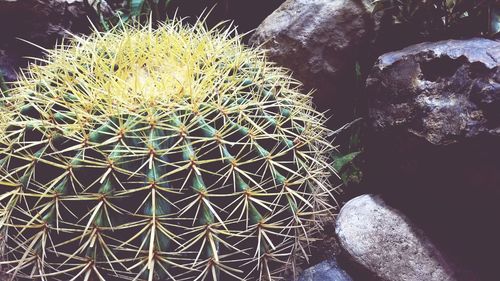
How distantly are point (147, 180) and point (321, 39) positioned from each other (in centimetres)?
157

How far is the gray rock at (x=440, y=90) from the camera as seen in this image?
1.64m

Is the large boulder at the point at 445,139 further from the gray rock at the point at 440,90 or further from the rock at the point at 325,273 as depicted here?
the rock at the point at 325,273

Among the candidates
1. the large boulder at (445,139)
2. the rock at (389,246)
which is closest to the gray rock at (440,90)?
the large boulder at (445,139)

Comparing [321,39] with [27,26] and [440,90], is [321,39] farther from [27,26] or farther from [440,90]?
[27,26]

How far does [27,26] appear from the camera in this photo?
277cm

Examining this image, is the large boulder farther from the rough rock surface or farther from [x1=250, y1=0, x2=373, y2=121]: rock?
the rough rock surface

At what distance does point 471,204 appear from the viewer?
178cm

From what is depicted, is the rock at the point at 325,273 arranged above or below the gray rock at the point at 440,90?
below

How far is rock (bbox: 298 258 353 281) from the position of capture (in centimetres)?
193

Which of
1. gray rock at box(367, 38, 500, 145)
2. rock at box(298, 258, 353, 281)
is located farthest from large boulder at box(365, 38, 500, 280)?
rock at box(298, 258, 353, 281)

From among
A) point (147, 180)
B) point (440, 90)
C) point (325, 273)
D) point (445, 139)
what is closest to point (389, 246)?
point (325, 273)

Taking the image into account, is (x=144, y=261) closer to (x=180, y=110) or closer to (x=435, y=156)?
(x=180, y=110)

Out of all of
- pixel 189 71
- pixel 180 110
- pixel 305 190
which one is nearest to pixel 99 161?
pixel 180 110

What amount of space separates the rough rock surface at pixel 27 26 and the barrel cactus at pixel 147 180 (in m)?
1.34
